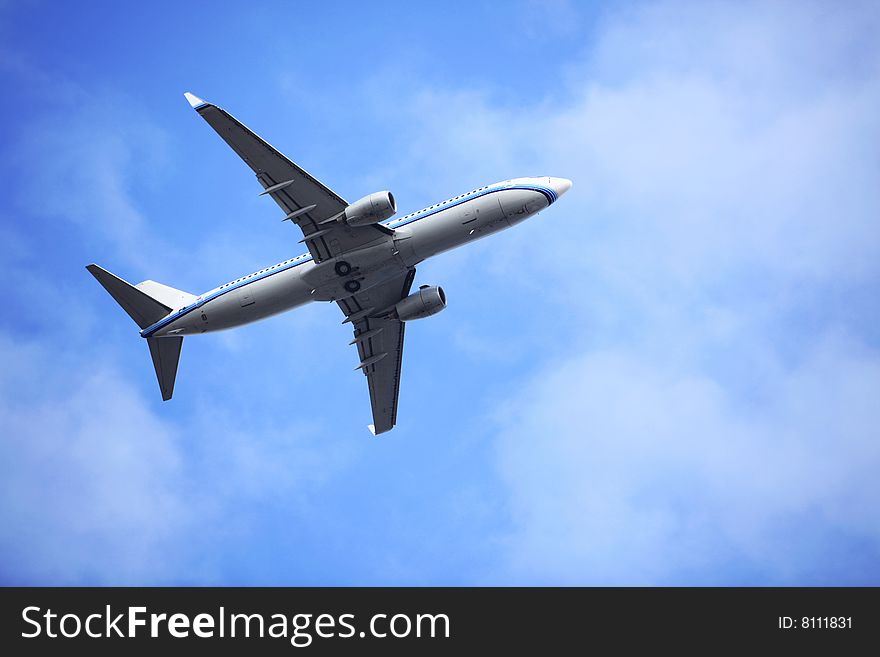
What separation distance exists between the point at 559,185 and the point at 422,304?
1266 centimetres

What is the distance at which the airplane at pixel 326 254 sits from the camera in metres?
58.8

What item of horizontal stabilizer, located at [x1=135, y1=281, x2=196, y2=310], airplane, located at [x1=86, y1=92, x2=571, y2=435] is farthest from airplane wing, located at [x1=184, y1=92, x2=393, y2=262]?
horizontal stabilizer, located at [x1=135, y1=281, x2=196, y2=310]

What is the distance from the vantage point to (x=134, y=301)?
6419 cm

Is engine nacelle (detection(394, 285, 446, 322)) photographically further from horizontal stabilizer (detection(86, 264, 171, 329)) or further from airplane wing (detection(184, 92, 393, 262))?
horizontal stabilizer (detection(86, 264, 171, 329))

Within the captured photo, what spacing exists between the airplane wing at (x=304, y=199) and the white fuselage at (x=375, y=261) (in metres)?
0.80

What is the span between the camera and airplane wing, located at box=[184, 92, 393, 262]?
57906mm

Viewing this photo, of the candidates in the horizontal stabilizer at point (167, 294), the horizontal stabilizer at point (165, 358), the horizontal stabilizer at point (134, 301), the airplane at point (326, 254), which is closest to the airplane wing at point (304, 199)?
the airplane at point (326, 254)

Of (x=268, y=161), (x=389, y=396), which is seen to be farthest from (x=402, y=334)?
(x=268, y=161)

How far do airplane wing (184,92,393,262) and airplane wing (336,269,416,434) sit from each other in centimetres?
553

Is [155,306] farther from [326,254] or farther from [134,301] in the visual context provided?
[326,254]

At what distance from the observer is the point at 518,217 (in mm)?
60125

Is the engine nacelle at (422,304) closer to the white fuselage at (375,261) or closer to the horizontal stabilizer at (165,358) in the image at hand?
the white fuselage at (375,261)
